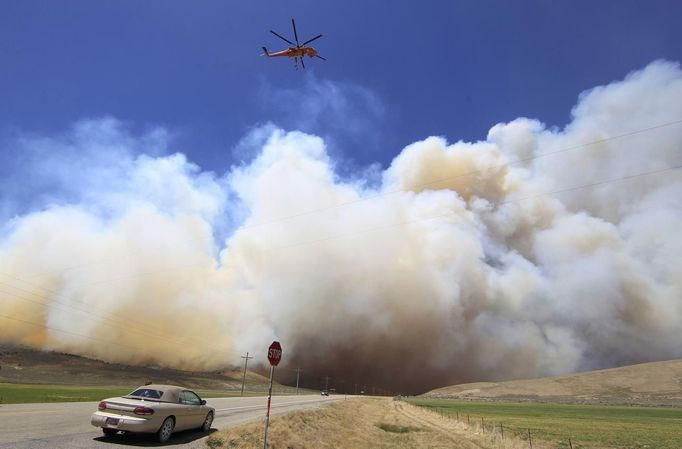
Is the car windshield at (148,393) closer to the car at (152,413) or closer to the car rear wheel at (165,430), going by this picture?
the car at (152,413)

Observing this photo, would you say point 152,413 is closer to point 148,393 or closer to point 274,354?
point 148,393

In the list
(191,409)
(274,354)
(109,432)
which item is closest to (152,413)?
(109,432)

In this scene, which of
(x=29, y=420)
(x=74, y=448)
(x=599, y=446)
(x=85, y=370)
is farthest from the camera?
(x=85, y=370)

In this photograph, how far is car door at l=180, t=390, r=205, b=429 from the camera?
18797 millimetres

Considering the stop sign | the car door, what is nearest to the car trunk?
the car door

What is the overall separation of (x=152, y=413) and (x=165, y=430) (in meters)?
1.24

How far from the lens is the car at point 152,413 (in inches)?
625

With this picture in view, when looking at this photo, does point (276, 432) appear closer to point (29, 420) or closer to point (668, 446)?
point (29, 420)

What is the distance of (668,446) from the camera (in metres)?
36.6

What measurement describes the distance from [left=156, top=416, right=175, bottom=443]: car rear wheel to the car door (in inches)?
45.1

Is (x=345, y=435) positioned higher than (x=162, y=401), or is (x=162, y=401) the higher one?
(x=162, y=401)

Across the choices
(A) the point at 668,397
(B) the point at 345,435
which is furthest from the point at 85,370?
(A) the point at 668,397

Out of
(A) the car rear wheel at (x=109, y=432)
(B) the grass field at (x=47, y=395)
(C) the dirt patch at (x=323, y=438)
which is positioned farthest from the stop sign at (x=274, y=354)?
(B) the grass field at (x=47, y=395)

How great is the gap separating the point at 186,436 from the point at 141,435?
5.88 ft
